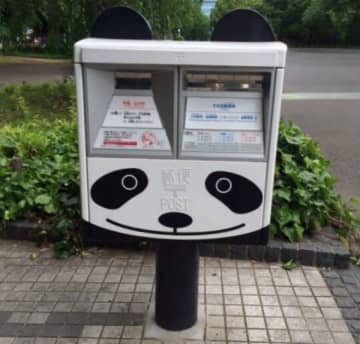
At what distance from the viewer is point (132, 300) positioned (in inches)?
120

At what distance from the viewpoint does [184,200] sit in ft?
7.58

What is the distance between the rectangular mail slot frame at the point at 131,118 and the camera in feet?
7.29

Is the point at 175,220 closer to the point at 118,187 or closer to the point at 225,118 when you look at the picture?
the point at 118,187

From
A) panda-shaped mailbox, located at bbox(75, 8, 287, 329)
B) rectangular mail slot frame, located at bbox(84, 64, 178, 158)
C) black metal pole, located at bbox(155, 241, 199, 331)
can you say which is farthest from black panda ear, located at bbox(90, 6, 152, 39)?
black metal pole, located at bbox(155, 241, 199, 331)

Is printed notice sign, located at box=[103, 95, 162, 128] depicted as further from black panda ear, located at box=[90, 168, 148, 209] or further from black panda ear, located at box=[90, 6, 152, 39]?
black panda ear, located at box=[90, 6, 152, 39]

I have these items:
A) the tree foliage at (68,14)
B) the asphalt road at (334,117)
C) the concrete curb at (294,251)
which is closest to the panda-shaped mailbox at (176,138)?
the concrete curb at (294,251)

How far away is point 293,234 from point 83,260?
1.49 m

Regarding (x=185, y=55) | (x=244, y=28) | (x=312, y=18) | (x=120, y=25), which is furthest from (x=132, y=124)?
(x=312, y=18)

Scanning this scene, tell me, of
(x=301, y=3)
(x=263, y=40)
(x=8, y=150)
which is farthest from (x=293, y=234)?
(x=301, y=3)

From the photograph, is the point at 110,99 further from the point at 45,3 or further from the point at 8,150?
the point at 45,3

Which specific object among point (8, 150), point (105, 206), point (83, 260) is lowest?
point (83, 260)

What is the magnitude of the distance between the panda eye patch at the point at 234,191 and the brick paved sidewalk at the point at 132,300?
810 millimetres

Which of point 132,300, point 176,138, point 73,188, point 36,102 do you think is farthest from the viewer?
point 36,102

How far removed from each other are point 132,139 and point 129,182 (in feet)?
0.65
